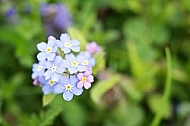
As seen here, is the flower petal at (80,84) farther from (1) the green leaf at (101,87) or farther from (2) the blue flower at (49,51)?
(1) the green leaf at (101,87)

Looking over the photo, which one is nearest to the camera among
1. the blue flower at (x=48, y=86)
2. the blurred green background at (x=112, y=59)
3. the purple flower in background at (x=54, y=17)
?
the blue flower at (x=48, y=86)

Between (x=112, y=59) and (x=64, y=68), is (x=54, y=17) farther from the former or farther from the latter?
(x=64, y=68)

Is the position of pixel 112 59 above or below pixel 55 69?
above

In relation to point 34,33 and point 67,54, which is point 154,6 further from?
point 67,54

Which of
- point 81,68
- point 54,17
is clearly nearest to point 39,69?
point 81,68

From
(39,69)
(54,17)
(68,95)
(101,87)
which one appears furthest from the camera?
(54,17)

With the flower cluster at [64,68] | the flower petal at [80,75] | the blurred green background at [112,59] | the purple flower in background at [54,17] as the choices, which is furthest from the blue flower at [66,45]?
the purple flower in background at [54,17]
